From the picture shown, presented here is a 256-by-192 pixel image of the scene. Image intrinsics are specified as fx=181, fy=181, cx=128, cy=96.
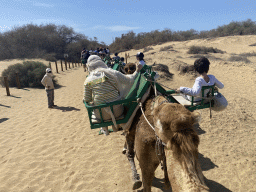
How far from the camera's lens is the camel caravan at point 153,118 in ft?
4.58

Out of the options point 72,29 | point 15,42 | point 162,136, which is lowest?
point 162,136

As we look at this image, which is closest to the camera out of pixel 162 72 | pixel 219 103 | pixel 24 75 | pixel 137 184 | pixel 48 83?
pixel 219 103

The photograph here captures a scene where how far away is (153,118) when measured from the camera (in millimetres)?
1919

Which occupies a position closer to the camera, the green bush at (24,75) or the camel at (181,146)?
the camel at (181,146)

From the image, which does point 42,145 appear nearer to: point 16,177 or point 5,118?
point 16,177

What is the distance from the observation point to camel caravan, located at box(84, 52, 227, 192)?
1396mm

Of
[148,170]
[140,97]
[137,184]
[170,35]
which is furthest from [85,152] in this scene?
[170,35]

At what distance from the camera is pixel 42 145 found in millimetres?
5113

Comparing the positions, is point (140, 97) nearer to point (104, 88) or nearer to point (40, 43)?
point (104, 88)

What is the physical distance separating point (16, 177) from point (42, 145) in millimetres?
1364

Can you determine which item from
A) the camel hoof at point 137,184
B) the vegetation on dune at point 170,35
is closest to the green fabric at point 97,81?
the camel hoof at point 137,184

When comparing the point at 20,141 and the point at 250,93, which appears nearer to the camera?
the point at 20,141

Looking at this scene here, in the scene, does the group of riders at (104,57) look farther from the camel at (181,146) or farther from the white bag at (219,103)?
the camel at (181,146)

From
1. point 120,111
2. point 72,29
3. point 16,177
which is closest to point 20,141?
point 16,177
